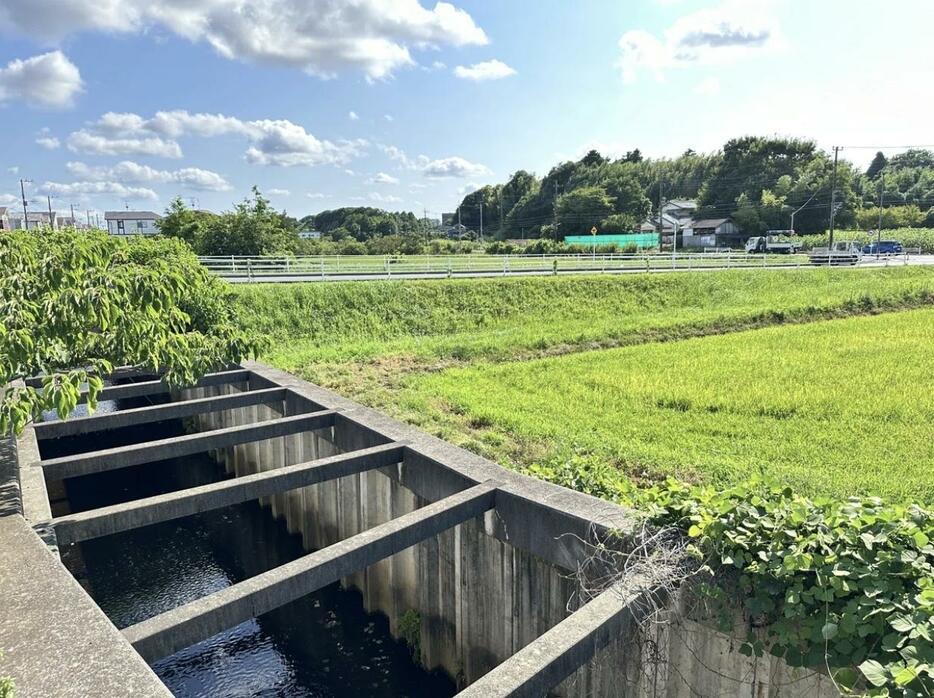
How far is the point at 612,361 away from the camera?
14125mm

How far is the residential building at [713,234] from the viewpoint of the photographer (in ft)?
243

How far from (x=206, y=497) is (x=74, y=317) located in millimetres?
1953

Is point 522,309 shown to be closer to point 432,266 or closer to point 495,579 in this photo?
point 432,266

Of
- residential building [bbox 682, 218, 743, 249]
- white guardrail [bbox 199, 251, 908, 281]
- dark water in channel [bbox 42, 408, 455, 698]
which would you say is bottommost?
dark water in channel [bbox 42, 408, 455, 698]

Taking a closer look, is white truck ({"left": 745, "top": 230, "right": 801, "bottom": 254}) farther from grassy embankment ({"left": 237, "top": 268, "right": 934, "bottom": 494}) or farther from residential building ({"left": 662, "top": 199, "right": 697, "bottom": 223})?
grassy embankment ({"left": 237, "top": 268, "right": 934, "bottom": 494})

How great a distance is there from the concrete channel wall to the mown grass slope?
176 cm

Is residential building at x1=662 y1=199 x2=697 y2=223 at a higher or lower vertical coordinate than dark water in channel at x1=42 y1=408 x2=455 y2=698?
higher

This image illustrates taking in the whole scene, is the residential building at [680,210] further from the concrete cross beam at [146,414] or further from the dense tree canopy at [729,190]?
the concrete cross beam at [146,414]

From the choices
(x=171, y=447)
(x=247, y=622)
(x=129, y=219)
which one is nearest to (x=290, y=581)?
(x=171, y=447)

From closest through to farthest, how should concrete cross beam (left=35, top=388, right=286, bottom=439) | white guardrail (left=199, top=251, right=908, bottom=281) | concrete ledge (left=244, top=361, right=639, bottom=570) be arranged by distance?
1. concrete ledge (left=244, top=361, right=639, bottom=570)
2. concrete cross beam (left=35, top=388, right=286, bottom=439)
3. white guardrail (left=199, top=251, right=908, bottom=281)

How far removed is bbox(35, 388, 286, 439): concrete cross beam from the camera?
7.91 meters

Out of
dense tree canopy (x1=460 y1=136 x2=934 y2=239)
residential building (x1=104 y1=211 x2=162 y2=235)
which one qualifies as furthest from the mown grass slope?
residential building (x1=104 y1=211 x2=162 y2=235)

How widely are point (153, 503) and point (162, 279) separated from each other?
1935mm

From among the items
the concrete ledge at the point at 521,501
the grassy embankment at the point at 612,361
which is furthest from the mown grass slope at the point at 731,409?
the concrete ledge at the point at 521,501
